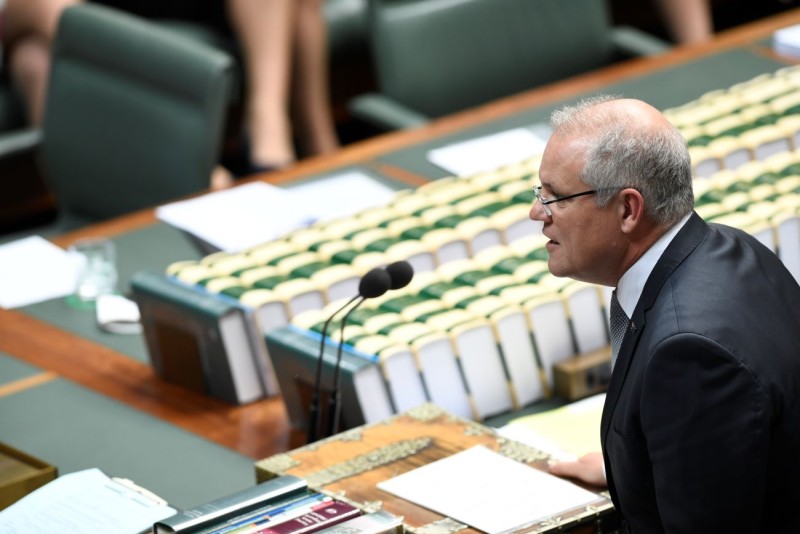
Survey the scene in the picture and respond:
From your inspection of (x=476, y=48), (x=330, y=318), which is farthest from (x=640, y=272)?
(x=476, y=48)

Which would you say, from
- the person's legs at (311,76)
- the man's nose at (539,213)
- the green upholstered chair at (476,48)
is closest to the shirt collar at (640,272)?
the man's nose at (539,213)

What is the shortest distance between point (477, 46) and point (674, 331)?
8.80 feet

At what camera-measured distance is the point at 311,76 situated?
16.1 ft

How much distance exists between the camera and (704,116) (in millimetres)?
3492

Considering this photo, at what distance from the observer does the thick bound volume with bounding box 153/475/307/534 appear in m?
1.96

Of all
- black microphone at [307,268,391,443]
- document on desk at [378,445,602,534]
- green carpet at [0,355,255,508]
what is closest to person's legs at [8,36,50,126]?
green carpet at [0,355,255,508]

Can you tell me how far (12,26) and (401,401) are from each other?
107 inches

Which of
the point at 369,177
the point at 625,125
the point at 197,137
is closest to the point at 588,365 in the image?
the point at 625,125

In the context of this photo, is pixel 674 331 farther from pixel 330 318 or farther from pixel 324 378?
pixel 324 378

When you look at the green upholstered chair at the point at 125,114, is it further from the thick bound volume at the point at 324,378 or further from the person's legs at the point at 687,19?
the person's legs at the point at 687,19

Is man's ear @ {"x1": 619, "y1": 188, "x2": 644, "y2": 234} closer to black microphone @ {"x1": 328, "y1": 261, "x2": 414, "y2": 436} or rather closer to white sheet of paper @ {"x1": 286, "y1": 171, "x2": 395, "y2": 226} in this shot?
black microphone @ {"x1": 328, "y1": 261, "x2": 414, "y2": 436}

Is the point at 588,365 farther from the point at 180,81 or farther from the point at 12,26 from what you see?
the point at 12,26

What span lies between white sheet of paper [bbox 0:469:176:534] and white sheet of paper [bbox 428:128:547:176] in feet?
4.60

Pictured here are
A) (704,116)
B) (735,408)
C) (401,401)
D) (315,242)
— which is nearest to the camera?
(735,408)
